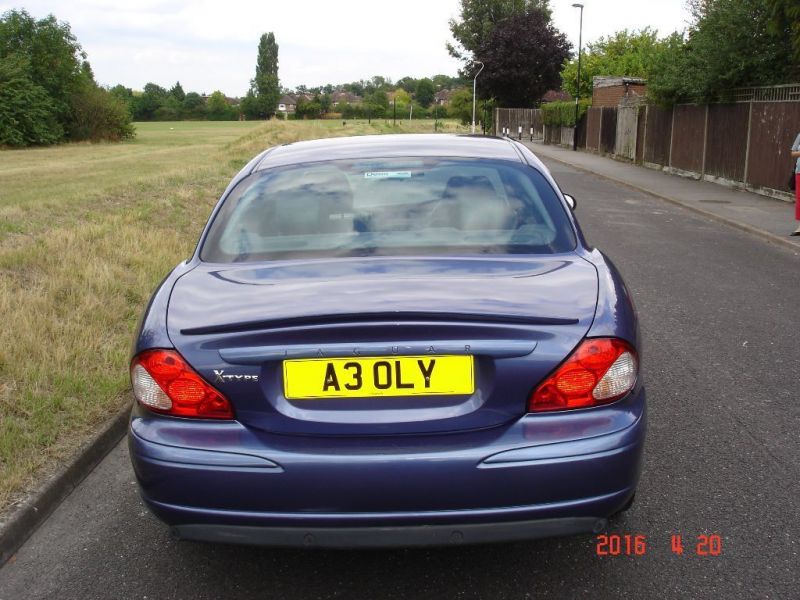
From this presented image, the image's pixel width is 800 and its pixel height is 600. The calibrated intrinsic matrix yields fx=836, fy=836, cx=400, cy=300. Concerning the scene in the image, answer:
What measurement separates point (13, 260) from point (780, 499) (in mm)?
6797

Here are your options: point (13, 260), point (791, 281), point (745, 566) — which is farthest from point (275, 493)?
point (791, 281)

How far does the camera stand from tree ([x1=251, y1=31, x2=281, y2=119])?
13688 centimetres

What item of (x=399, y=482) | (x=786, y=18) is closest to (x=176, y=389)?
(x=399, y=482)

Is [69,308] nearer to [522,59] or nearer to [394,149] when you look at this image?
[394,149]

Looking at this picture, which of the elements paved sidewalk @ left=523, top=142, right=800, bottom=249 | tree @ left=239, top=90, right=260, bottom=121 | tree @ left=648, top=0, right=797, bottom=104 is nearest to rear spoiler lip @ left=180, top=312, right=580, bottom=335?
paved sidewalk @ left=523, top=142, right=800, bottom=249

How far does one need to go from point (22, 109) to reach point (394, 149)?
215ft

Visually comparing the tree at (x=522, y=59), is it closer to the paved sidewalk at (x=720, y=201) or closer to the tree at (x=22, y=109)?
the tree at (x=22, y=109)

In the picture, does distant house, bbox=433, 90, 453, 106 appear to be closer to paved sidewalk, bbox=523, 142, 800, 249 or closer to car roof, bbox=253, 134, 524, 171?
paved sidewalk, bbox=523, 142, 800, 249

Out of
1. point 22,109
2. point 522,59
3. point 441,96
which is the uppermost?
point 441,96

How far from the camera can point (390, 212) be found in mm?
3543

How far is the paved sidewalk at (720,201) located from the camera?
13.2m

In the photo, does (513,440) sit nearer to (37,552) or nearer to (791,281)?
(37,552)

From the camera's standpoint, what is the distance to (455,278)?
289 cm

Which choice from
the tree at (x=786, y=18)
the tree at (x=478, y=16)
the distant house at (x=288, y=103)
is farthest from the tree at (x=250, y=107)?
the tree at (x=786, y=18)
